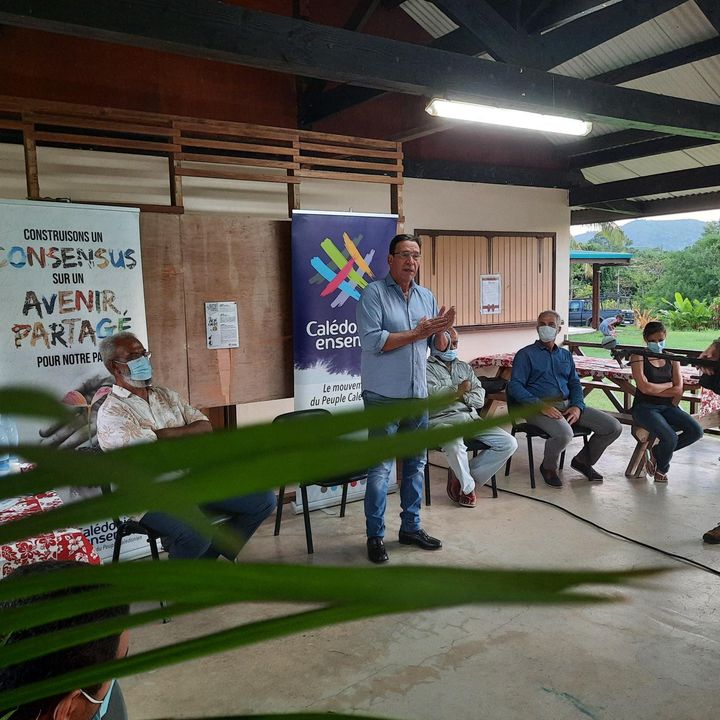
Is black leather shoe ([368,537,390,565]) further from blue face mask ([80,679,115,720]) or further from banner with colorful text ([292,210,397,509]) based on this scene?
blue face mask ([80,679,115,720])

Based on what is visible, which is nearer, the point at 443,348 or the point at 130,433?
the point at 130,433

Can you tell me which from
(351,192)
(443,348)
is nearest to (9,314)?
(443,348)

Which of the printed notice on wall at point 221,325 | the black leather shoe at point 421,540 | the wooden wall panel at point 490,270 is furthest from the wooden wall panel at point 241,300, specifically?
the wooden wall panel at point 490,270

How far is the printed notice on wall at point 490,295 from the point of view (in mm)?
6965

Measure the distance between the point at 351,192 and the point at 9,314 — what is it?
330cm

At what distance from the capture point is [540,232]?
737 cm

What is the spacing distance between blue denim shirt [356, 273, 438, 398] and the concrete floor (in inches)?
36.8

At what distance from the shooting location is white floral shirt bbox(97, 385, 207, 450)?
10.0 feet

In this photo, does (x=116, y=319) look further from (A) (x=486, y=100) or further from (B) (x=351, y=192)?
(B) (x=351, y=192)

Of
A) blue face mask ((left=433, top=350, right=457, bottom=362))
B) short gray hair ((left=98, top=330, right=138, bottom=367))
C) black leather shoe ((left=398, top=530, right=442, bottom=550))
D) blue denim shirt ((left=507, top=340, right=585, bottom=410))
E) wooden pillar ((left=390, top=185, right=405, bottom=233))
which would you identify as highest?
wooden pillar ((left=390, top=185, right=405, bottom=233))

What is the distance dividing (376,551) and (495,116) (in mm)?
2759

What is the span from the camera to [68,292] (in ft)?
11.1

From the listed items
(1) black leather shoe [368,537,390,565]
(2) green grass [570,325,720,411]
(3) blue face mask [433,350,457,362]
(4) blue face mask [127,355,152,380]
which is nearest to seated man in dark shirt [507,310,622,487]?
(3) blue face mask [433,350,457,362]

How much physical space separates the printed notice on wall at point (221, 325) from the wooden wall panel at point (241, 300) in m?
0.04
